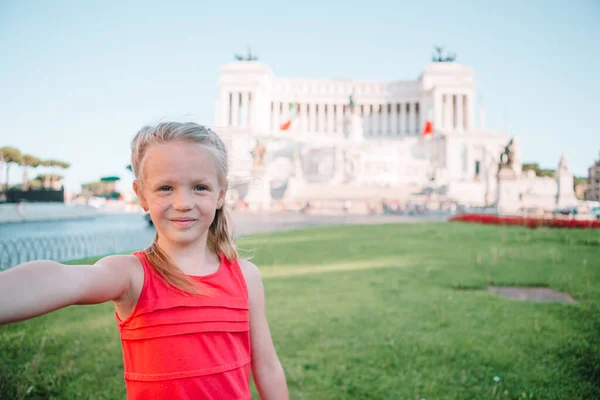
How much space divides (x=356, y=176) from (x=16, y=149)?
3310 centimetres

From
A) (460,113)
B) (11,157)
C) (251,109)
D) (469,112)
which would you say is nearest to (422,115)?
(460,113)

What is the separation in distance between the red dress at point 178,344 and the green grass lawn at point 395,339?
2.64 feet

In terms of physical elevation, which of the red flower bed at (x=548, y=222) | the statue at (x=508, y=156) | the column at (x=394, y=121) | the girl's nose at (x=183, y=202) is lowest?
the red flower bed at (x=548, y=222)

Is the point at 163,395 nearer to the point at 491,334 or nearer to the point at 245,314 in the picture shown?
the point at 245,314

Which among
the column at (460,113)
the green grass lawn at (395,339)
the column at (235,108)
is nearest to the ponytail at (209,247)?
the green grass lawn at (395,339)

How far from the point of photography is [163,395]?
4.38 ft

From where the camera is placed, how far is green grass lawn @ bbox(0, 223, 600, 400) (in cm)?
302

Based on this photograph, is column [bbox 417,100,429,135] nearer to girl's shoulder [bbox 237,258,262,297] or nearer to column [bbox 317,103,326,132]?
column [bbox 317,103,326,132]

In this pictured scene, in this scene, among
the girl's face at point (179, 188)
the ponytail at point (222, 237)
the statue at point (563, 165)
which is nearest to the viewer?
the girl's face at point (179, 188)

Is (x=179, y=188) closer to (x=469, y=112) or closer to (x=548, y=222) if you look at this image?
(x=548, y=222)

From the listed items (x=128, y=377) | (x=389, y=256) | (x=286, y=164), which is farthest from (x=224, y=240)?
(x=286, y=164)

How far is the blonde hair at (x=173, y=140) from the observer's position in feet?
4.52

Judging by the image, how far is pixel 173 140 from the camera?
141 cm

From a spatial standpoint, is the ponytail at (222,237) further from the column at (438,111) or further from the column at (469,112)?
the column at (469,112)
